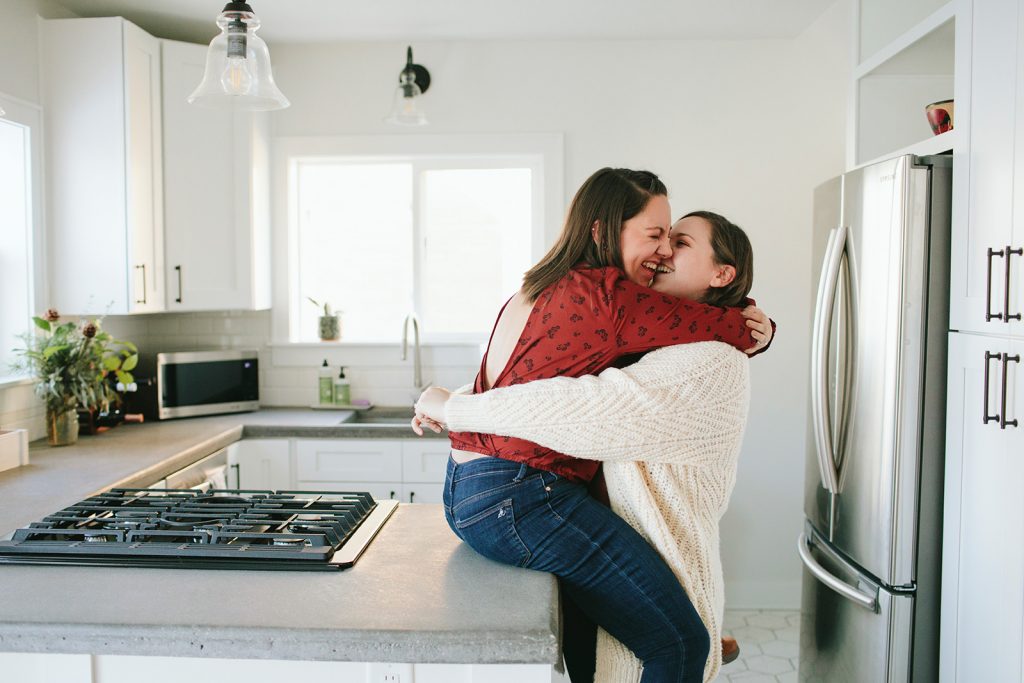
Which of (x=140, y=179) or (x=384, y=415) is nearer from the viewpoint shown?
(x=140, y=179)

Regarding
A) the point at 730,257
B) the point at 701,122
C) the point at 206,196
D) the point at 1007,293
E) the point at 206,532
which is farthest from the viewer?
the point at 701,122

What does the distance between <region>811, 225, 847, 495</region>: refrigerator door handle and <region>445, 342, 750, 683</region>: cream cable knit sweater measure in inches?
42.0

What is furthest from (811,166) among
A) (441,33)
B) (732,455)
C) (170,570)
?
(170,570)

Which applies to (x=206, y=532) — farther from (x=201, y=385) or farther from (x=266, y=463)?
(x=201, y=385)

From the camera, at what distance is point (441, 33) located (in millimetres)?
3664

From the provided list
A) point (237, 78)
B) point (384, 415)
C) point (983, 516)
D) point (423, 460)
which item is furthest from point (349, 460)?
point (983, 516)

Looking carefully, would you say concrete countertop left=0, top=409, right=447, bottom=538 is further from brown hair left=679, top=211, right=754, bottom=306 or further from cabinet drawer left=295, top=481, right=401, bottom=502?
brown hair left=679, top=211, right=754, bottom=306

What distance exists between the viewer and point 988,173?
1974mm

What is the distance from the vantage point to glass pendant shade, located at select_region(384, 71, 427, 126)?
3.43 meters

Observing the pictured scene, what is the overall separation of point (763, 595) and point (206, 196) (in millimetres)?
3061

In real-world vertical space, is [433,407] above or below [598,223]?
below

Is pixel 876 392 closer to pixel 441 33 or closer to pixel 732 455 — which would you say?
pixel 732 455

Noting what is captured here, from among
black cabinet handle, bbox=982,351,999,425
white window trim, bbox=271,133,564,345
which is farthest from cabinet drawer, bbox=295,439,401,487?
black cabinet handle, bbox=982,351,999,425

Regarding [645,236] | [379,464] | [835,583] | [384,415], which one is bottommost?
[835,583]
